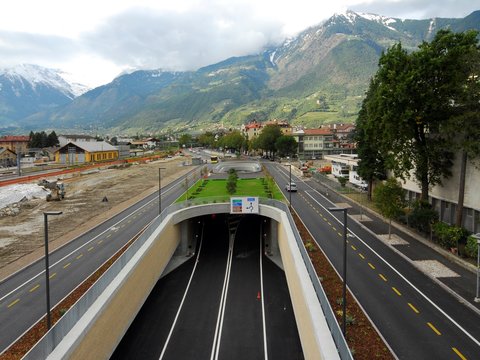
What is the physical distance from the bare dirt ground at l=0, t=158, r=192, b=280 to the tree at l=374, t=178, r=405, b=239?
34.2m

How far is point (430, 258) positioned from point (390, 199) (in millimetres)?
8094

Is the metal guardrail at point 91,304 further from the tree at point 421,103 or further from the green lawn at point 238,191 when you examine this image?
the green lawn at point 238,191

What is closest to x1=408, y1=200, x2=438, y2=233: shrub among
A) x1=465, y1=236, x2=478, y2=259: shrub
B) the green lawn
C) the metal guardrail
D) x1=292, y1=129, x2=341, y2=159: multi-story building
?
x1=465, y1=236, x2=478, y2=259: shrub

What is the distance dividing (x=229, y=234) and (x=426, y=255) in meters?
24.0

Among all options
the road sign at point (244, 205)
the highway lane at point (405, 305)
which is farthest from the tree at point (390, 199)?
the road sign at point (244, 205)

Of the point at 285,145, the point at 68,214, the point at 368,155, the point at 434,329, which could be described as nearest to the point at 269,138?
the point at 285,145

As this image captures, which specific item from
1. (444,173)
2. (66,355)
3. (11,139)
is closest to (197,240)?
(444,173)

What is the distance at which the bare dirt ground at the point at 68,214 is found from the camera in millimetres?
38000

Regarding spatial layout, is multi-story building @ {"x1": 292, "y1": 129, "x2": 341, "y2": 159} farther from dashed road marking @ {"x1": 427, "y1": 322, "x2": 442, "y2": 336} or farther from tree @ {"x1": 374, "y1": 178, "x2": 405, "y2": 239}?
dashed road marking @ {"x1": 427, "y1": 322, "x2": 442, "y2": 336}

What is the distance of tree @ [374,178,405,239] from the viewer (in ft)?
131

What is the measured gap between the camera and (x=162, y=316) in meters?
28.8

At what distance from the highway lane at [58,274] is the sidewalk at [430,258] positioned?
88.9ft

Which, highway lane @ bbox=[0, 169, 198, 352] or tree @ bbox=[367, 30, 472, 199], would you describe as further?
tree @ bbox=[367, 30, 472, 199]

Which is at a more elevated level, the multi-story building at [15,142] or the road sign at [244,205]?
the multi-story building at [15,142]
